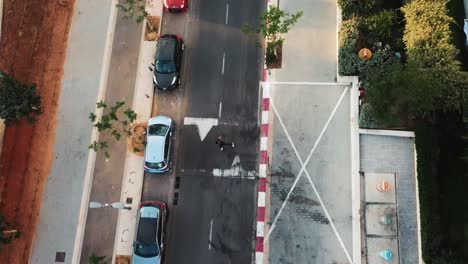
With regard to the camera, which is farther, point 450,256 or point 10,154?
point 10,154

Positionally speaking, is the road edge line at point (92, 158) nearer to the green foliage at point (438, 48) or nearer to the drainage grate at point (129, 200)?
the drainage grate at point (129, 200)

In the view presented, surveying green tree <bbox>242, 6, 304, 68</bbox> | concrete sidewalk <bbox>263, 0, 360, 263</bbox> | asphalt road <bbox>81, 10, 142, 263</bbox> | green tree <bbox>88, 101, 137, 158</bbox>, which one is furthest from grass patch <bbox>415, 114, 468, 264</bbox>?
asphalt road <bbox>81, 10, 142, 263</bbox>

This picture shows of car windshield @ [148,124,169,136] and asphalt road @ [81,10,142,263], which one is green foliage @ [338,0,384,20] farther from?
asphalt road @ [81,10,142,263]

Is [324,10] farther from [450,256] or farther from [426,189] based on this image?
[450,256]

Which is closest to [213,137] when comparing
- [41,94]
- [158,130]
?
[158,130]

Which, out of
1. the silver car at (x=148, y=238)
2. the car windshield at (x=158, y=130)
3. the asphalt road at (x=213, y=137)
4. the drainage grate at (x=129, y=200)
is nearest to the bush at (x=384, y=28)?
the asphalt road at (x=213, y=137)

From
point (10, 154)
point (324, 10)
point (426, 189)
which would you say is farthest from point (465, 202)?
point (10, 154)

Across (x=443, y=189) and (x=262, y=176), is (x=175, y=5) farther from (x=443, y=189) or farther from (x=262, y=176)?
(x=443, y=189)
